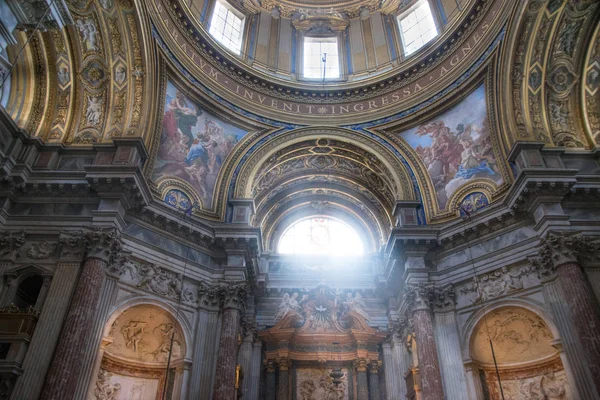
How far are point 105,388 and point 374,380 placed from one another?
30.4ft


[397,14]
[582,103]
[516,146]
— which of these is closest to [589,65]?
[582,103]

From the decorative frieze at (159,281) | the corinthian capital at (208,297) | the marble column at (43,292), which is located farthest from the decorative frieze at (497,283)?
the marble column at (43,292)

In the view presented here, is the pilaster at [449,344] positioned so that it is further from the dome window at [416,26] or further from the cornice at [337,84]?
the dome window at [416,26]

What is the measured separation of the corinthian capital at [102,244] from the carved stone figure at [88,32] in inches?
231

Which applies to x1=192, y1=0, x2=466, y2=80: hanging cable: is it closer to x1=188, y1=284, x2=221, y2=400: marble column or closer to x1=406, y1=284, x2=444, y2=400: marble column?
x1=406, y1=284, x2=444, y2=400: marble column

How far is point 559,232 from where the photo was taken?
11.3 meters

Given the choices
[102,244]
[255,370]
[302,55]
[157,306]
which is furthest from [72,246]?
[302,55]

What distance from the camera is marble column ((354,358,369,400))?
1586 centimetres

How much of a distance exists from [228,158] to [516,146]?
382 inches

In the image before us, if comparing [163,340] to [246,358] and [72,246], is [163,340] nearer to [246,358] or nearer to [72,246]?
[246,358]

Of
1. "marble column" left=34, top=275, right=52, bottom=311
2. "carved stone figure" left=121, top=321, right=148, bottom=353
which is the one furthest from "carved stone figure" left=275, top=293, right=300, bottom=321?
"marble column" left=34, top=275, right=52, bottom=311

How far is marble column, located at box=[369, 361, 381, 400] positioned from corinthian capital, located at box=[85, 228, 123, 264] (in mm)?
10193

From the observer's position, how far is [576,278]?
1071cm

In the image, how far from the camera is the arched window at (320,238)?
20.0m
